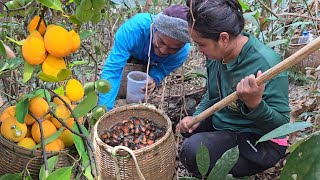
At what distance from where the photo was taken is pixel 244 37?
1.54 metres

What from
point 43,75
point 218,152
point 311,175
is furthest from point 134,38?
point 311,175

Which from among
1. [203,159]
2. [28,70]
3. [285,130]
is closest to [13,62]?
[28,70]

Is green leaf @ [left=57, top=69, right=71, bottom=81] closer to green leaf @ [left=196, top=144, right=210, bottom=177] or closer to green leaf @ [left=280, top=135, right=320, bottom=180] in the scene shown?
green leaf @ [left=280, top=135, right=320, bottom=180]

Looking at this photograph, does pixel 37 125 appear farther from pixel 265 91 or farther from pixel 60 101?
pixel 265 91

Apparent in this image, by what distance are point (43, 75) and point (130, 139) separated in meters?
0.82

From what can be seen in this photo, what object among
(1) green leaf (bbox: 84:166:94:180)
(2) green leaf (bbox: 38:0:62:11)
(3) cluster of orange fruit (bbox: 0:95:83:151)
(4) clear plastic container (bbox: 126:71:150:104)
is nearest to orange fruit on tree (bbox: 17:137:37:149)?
(3) cluster of orange fruit (bbox: 0:95:83:151)

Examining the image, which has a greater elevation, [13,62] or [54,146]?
[13,62]

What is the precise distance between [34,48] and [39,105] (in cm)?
20

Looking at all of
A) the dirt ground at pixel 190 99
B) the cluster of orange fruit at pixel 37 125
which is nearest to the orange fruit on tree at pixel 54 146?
the cluster of orange fruit at pixel 37 125

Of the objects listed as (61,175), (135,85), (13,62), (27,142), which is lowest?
(135,85)

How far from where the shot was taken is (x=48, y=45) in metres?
0.78

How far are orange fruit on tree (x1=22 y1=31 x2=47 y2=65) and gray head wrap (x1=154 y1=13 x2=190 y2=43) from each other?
107 centimetres

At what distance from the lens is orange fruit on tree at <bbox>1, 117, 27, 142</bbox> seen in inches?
41.6

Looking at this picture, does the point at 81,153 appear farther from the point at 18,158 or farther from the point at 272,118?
the point at 272,118
